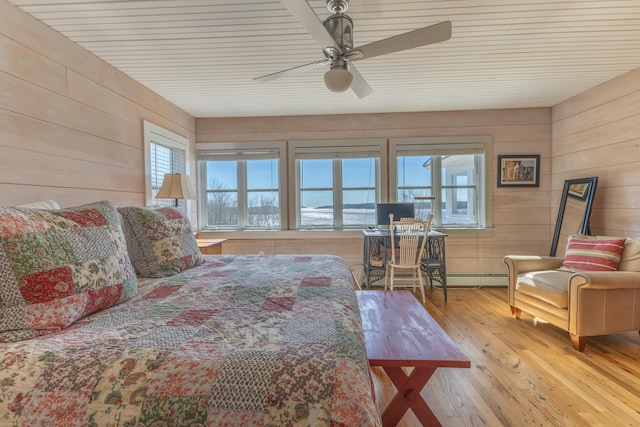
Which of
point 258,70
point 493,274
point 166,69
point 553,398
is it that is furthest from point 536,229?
point 166,69

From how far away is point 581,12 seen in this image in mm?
1903

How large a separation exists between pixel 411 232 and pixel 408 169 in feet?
3.52

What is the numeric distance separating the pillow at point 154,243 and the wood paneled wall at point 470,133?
7.57 feet

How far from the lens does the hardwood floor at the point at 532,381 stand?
1.61m

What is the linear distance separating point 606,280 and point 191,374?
285 centimetres

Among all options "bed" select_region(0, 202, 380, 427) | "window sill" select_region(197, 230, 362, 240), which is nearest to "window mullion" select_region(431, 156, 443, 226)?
"window sill" select_region(197, 230, 362, 240)

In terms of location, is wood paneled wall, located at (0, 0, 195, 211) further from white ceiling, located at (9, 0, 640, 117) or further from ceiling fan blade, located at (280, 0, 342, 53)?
ceiling fan blade, located at (280, 0, 342, 53)

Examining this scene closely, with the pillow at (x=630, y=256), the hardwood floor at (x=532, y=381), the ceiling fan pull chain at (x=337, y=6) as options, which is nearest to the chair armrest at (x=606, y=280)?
the pillow at (x=630, y=256)

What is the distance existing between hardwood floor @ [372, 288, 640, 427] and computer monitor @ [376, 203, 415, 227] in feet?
4.77

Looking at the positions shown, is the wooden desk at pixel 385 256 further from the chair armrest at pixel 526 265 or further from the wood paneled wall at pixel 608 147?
the wood paneled wall at pixel 608 147

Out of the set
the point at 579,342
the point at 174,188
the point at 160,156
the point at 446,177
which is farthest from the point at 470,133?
the point at 160,156

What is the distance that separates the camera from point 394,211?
3.84 m

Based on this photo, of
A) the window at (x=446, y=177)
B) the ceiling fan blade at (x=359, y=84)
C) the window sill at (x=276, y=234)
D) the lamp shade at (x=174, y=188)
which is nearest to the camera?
the ceiling fan blade at (x=359, y=84)

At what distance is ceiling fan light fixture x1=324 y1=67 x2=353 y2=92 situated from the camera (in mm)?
1715
